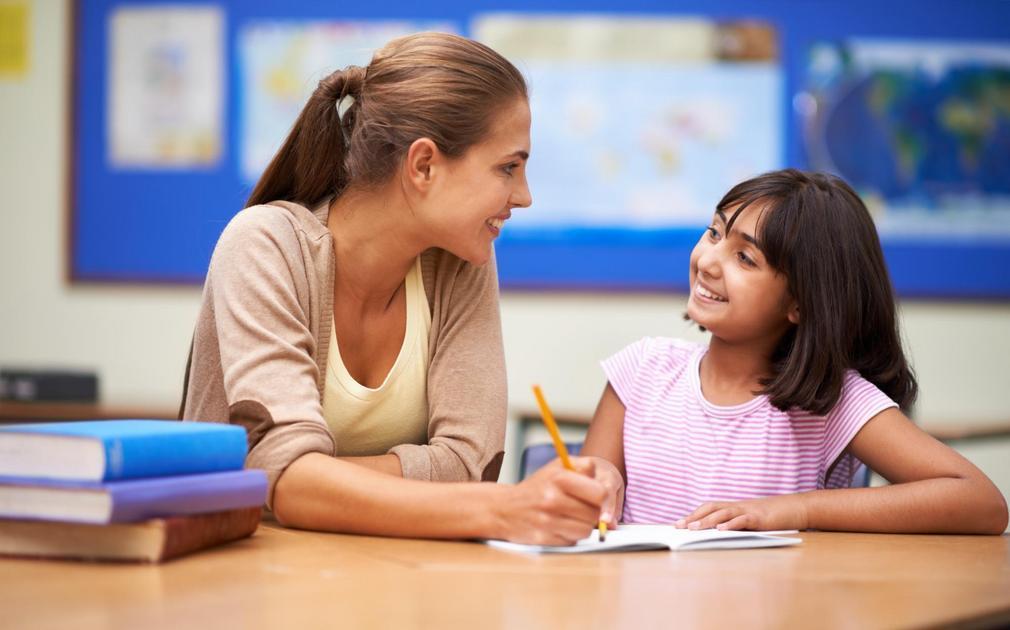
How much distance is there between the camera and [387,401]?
1661mm

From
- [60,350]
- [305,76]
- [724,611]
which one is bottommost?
[60,350]

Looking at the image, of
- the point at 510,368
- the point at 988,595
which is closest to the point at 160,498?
the point at 988,595

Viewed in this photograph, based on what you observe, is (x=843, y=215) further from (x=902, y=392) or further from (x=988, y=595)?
(x=988, y=595)

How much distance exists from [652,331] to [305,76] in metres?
1.34

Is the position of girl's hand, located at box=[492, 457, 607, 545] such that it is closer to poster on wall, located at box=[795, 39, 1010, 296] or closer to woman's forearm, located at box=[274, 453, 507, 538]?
woman's forearm, located at box=[274, 453, 507, 538]

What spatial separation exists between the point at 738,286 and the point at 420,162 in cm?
50

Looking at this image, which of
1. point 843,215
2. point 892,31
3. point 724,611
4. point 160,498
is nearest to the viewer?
point 724,611

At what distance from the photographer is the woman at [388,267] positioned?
58.8 inches

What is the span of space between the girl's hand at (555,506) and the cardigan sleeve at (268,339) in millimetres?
275

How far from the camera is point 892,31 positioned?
352 centimetres

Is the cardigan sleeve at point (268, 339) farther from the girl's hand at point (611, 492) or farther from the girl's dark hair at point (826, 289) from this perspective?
the girl's dark hair at point (826, 289)

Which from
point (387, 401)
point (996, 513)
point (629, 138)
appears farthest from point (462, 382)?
point (629, 138)

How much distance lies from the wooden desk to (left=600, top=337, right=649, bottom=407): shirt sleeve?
25.2 inches

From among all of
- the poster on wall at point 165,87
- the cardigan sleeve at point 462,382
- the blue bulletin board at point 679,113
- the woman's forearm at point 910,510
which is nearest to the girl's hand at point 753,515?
the woman's forearm at point 910,510
